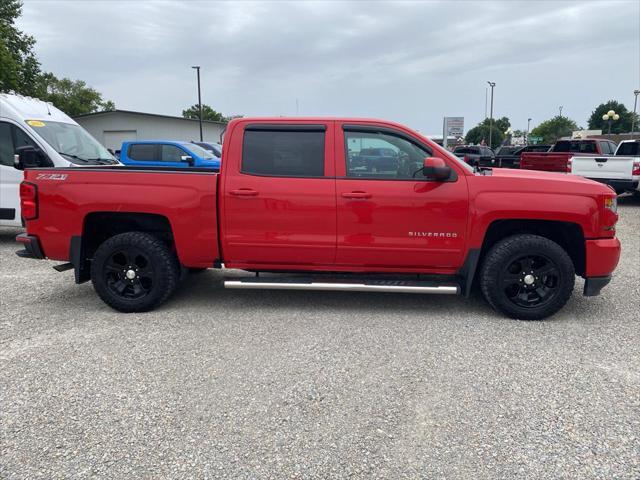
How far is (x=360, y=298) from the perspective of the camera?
203 inches

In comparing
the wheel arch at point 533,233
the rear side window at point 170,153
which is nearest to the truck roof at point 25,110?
the rear side window at point 170,153

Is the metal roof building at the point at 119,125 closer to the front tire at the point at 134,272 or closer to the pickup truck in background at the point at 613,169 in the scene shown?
the pickup truck in background at the point at 613,169

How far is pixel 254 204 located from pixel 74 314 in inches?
82.6

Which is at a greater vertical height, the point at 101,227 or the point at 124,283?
the point at 101,227

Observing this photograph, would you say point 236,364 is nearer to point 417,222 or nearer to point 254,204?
point 254,204

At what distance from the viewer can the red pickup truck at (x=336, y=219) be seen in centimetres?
433

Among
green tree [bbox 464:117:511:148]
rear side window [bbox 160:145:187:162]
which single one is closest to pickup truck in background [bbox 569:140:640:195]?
rear side window [bbox 160:145:187:162]

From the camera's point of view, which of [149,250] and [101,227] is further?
[101,227]

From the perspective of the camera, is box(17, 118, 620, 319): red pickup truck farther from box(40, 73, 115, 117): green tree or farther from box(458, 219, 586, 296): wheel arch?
box(40, 73, 115, 117): green tree

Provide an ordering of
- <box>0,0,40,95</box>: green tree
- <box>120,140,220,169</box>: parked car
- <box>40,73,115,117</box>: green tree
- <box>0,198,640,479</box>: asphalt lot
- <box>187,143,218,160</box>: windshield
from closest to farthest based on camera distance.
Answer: <box>0,198,640,479</box>: asphalt lot < <box>120,140,220,169</box>: parked car < <box>187,143,218,160</box>: windshield < <box>0,0,40,95</box>: green tree < <box>40,73,115,117</box>: green tree

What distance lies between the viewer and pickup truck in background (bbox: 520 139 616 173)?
14184 millimetres

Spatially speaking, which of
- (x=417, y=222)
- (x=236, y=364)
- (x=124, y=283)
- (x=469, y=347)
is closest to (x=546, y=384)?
(x=469, y=347)

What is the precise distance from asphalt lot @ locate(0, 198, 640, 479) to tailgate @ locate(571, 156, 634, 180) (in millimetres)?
8794

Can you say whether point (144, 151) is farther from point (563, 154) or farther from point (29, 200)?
point (563, 154)
